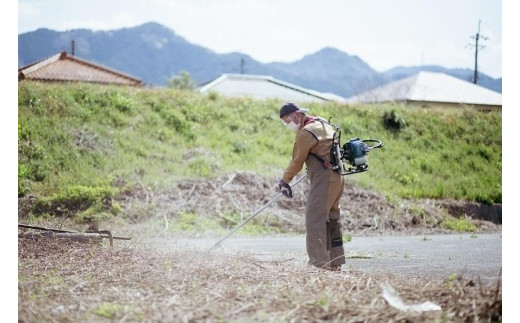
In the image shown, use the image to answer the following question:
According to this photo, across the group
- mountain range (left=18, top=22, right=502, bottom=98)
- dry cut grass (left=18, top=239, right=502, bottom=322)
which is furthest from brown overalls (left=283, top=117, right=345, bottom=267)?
mountain range (left=18, top=22, right=502, bottom=98)

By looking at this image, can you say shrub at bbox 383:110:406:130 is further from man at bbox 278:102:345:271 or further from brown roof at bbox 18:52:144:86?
man at bbox 278:102:345:271

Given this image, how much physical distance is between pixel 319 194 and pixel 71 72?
17.7m

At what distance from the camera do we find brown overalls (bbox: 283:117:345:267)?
5.21 meters

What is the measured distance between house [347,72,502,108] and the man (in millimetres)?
6944

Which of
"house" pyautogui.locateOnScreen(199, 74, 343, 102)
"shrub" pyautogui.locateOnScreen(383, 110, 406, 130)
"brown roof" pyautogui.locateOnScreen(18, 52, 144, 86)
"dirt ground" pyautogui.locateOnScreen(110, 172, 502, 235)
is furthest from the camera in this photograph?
"house" pyautogui.locateOnScreen(199, 74, 343, 102)

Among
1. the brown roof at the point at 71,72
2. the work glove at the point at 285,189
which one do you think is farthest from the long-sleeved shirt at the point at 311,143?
the brown roof at the point at 71,72

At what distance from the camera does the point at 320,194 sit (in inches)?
207

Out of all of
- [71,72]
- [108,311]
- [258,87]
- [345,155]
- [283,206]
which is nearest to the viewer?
[108,311]

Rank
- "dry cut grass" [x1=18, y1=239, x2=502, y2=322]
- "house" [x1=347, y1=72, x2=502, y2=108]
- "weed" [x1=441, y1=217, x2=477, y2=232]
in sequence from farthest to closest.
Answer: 1. "house" [x1=347, y1=72, x2=502, y2=108]
2. "weed" [x1=441, y1=217, x2=477, y2=232]
3. "dry cut grass" [x1=18, y1=239, x2=502, y2=322]

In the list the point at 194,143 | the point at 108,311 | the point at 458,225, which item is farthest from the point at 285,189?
the point at 194,143

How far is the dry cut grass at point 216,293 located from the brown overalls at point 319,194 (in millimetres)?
358

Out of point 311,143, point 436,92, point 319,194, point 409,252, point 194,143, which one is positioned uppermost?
point 436,92

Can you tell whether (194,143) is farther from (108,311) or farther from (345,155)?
(108,311)

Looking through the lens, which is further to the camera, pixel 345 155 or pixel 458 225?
pixel 458 225
